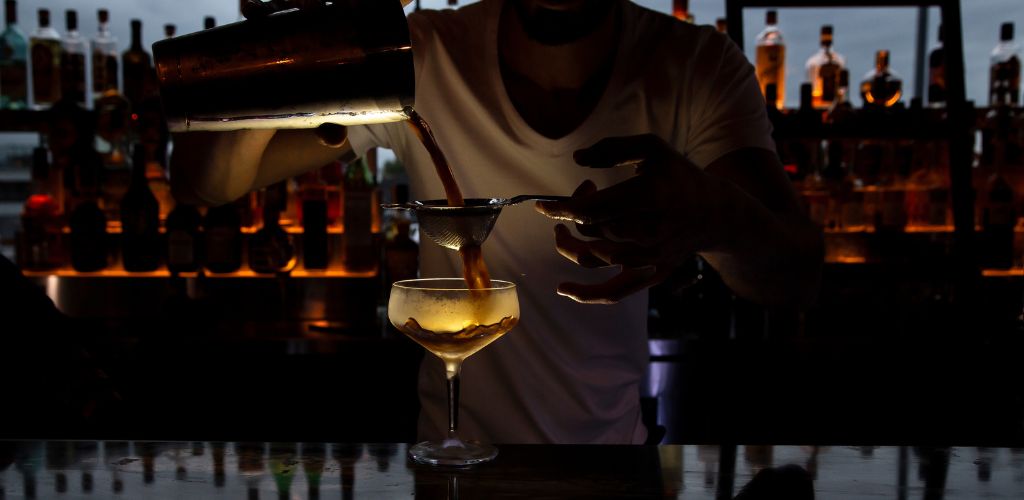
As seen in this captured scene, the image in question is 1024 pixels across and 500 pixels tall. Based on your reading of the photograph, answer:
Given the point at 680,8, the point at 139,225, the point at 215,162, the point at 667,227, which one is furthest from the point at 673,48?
the point at 139,225

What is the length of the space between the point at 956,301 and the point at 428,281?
102 inches

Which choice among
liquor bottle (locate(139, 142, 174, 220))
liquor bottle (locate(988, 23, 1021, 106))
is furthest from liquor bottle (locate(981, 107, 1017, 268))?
liquor bottle (locate(139, 142, 174, 220))

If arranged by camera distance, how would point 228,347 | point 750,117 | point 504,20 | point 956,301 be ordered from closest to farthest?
1. point 750,117
2. point 504,20
3. point 228,347
4. point 956,301

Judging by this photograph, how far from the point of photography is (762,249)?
3.79ft

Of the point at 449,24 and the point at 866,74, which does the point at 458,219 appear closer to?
the point at 449,24

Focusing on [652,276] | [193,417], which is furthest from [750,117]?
[193,417]

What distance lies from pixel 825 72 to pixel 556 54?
→ 223 cm

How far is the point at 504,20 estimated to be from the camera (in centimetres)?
157

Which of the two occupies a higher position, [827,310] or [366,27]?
[366,27]

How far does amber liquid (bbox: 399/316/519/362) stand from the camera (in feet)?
3.76

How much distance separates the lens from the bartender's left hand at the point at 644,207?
97 cm

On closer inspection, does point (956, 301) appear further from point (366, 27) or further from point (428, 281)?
point (366, 27)

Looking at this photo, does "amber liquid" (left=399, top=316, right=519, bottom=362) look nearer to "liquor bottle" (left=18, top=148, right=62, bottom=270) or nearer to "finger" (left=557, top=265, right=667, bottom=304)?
"finger" (left=557, top=265, right=667, bottom=304)

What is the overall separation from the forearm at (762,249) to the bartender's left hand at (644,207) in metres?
0.03
